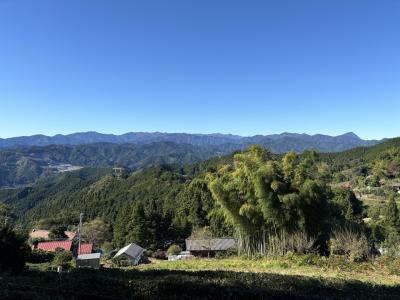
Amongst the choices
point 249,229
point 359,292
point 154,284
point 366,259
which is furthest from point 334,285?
point 249,229

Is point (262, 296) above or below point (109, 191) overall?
above

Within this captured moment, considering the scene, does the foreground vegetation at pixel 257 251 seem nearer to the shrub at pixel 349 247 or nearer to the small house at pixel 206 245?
the shrub at pixel 349 247

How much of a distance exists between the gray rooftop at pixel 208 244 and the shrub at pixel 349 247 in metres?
18.9

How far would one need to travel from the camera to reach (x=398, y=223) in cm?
4359

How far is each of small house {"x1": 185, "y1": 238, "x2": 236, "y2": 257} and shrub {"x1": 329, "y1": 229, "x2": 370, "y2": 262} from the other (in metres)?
19.1

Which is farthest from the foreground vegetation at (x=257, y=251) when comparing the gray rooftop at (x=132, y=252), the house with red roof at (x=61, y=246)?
the house with red roof at (x=61, y=246)

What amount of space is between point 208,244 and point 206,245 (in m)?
0.20

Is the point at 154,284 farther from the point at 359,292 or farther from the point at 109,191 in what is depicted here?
the point at 109,191

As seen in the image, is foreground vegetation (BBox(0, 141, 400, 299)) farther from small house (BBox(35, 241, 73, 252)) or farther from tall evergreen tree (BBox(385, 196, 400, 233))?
small house (BBox(35, 241, 73, 252))

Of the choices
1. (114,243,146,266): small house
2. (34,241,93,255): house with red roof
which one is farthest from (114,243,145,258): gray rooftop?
(34,241,93,255): house with red roof

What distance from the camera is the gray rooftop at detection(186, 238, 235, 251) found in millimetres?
33959

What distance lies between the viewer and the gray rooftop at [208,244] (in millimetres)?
33959

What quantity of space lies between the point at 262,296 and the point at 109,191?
105m

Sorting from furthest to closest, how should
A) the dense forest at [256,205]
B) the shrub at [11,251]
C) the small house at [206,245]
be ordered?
the small house at [206,245]
the dense forest at [256,205]
the shrub at [11,251]
